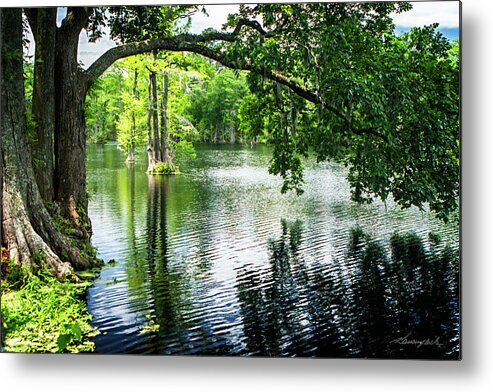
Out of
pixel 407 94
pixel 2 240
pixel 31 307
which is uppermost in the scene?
pixel 407 94

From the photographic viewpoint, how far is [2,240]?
15.5 ft

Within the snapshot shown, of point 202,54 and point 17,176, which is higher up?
point 202,54

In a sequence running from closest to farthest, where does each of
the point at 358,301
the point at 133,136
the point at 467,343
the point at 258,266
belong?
the point at 467,343 < the point at 358,301 < the point at 258,266 < the point at 133,136

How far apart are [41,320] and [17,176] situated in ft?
3.25

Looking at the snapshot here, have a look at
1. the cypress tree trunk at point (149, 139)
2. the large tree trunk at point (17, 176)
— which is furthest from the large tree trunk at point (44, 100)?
the cypress tree trunk at point (149, 139)

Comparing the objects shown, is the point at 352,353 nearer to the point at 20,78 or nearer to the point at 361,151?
the point at 361,151

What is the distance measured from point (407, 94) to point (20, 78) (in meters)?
2.60

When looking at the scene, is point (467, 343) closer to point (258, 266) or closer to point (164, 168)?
point (258, 266)

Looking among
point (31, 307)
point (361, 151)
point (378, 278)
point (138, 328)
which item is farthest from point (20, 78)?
point (378, 278)

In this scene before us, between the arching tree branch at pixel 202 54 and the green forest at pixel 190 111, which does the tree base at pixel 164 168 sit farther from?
the arching tree branch at pixel 202 54

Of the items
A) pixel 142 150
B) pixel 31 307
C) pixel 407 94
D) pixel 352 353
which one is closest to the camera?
pixel 352 353

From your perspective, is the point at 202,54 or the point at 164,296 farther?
the point at 202,54

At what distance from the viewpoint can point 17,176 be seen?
490 centimetres
